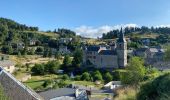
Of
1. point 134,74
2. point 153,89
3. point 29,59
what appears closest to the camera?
point 153,89

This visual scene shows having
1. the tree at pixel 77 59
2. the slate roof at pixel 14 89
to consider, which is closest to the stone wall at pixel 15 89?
the slate roof at pixel 14 89

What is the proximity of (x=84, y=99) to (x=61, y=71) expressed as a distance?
39.1m

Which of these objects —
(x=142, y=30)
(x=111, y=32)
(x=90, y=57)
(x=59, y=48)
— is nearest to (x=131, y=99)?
(x=90, y=57)

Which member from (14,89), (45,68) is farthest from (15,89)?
(45,68)

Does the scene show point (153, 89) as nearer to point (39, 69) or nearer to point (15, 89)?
point (15, 89)

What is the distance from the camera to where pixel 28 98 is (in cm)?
878

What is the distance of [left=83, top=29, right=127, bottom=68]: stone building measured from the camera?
268 ft

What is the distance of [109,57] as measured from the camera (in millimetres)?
82312

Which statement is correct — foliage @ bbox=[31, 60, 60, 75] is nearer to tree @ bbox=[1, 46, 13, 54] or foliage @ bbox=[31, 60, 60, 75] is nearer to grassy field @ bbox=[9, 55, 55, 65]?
grassy field @ bbox=[9, 55, 55, 65]

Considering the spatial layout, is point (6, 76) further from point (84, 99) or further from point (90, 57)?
point (90, 57)

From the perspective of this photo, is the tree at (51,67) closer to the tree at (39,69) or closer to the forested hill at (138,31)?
the tree at (39,69)

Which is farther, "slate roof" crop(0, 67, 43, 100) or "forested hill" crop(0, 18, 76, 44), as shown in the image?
"forested hill" crop(0, 18, 76, 44)

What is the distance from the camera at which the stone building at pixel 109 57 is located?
81.7 m

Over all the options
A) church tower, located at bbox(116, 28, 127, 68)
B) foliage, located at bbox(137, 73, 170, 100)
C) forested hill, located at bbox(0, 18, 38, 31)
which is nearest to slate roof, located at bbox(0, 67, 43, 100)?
foliage, located at bbox(137, 73, 170, 100)
